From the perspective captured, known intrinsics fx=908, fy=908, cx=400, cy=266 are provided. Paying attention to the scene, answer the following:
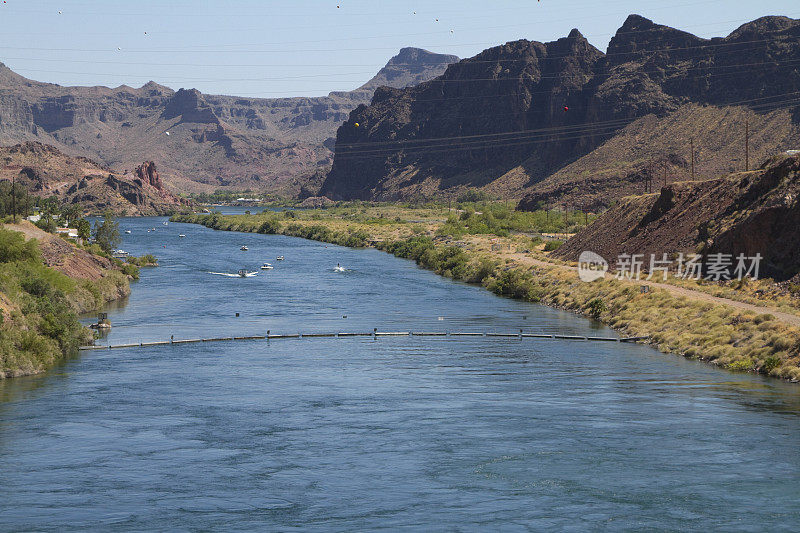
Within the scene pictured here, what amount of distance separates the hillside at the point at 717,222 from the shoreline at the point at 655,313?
7.40m

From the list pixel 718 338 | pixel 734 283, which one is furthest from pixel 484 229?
pixel 718 338

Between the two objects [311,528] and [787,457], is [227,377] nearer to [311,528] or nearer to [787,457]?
[311,528]

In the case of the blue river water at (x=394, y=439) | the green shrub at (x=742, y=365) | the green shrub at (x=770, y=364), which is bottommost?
the blue river water at (x=394, y=439)

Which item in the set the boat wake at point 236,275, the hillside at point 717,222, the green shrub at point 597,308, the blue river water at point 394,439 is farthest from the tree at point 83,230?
the green shrub at point 597,308

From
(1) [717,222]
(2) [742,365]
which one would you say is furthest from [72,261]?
(2) [742,365]

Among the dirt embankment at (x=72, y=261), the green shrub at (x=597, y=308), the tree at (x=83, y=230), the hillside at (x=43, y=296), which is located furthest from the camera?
the tree at (x=83, y=230)

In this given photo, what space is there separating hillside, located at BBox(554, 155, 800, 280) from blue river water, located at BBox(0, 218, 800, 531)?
16982 mm

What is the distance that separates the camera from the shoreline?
52297 millimetres

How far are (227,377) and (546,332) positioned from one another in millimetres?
26665

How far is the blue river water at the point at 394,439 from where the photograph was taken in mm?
31328

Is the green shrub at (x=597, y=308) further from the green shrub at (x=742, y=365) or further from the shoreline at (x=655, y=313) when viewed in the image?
the green shrub at (x=742, y=365)

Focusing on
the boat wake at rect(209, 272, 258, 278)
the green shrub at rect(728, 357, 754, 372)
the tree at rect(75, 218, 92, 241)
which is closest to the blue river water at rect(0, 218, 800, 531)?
the green shrub at rect(728, 357, 754, 372)

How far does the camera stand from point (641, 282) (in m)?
80.9

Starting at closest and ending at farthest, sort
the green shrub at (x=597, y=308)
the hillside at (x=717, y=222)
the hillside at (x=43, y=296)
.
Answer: the hillside at (x=43, y=296)
the hillside at (x=717, y=222)
the green shrub at (x=597, y=308)
